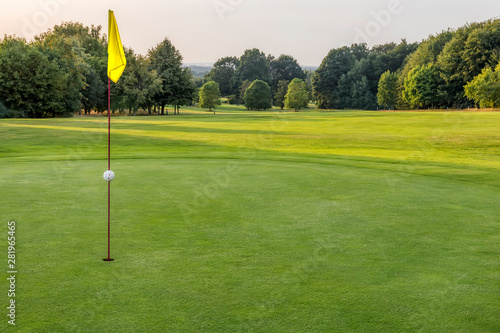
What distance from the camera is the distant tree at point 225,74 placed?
5512 inches

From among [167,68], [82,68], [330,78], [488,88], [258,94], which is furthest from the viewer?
[330,78]

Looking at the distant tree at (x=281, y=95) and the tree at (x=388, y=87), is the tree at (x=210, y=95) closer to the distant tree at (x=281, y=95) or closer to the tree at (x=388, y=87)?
the distant tree at (x=281, y=95)

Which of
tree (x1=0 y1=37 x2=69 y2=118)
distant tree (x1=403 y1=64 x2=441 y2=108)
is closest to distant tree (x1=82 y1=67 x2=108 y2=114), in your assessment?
tree (x1=0 y1=37 x2=69 y2=118)

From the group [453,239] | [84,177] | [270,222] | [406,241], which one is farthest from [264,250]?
[84,177]

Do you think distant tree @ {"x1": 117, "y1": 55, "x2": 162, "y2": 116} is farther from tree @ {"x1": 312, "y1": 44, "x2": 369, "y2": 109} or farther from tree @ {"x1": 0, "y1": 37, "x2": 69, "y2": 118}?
tree @ {"x1": 312, "y1": 44, "x2": 369, "y2": 109}

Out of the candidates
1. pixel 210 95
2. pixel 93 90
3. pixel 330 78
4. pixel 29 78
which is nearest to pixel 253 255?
pixel 29 78

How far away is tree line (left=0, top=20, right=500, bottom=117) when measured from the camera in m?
60.7

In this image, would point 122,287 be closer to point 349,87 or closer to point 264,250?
point 264,250

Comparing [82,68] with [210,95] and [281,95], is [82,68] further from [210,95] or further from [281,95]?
[281,95]

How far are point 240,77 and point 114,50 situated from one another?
5061 inches

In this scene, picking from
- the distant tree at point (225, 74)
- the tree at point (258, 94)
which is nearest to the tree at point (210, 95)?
the tree at point (258, 94)

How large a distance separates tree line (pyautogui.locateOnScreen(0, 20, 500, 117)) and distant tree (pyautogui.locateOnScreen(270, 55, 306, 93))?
0.99ft

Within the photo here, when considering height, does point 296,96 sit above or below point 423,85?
below

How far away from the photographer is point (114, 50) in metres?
5.12
